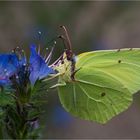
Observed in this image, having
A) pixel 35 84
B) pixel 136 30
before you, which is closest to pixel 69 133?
pixel 136 30

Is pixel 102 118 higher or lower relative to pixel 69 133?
higher

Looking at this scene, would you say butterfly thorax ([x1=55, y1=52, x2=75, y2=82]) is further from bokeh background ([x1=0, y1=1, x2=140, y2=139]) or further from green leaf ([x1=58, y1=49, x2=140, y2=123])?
bokeh background ([x1=0, y1=1, x2=140, y2=139])

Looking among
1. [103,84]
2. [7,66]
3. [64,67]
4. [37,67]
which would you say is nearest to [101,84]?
[103,84]

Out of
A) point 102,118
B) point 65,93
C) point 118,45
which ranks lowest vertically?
point 102,118

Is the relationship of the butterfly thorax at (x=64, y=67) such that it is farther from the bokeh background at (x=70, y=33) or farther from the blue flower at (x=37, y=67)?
the bokeh background at (x=70, y=33)

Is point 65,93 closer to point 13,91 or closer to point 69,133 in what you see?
point 13,91

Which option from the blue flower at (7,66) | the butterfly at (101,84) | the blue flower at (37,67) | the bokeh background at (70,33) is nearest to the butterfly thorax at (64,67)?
the butterfly at (101,84)

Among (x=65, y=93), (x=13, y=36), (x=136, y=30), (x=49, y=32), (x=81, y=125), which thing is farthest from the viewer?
(x=136, y=30)
